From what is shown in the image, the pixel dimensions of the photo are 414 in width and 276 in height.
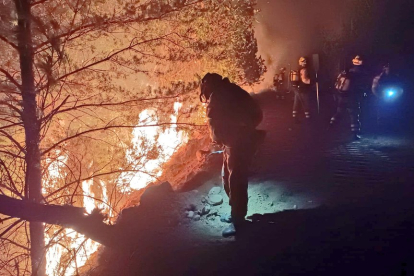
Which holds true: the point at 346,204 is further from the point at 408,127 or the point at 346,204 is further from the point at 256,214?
the point at 408,127

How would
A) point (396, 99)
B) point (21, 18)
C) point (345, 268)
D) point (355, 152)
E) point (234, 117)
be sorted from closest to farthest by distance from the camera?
point (345, 268) < point (234, 117) < point (21, 18) < point (355, 152) < point (396, 99)

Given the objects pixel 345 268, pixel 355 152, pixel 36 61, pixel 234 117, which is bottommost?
pixel 345 268

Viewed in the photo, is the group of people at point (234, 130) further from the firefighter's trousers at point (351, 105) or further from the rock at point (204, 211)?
the firefighter's trousers at point (351, 105)

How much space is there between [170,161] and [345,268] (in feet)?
31.8

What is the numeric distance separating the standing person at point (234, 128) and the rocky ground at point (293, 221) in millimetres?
664

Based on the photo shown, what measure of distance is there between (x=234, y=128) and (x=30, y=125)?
3887 millimetres

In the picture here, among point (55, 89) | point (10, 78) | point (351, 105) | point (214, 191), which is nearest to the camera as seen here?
point (10, 78)

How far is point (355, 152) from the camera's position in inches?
340

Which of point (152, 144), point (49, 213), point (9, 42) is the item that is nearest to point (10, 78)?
point (9, 42)

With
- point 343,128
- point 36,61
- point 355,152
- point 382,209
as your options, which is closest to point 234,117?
point 382,209

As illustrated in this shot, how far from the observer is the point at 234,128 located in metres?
5.30

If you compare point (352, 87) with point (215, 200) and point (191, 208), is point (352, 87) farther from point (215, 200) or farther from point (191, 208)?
point (191, 208)

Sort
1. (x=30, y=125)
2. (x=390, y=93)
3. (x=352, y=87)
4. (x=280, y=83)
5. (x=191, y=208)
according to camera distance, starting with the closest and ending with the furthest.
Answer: (x=30, y=125), (x=191, y=208), (x=352, y=87), (x=390, y=93), (x=280, y=83)

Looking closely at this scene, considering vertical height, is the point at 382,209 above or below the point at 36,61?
below
